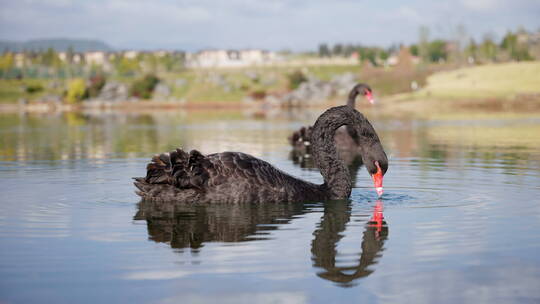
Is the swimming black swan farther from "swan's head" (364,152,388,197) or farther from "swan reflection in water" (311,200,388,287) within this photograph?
"swan reflection in water" (311,200,388,287)

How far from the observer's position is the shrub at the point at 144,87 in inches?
4287

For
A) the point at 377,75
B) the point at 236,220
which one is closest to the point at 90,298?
the point at 236,220

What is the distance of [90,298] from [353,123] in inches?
224

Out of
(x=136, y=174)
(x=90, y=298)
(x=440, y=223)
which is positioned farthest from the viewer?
(x=136, y=174)

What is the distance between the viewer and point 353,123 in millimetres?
10195

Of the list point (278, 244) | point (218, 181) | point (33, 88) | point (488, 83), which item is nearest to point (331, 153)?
point (218, 181)

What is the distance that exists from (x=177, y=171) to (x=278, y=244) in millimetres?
2922

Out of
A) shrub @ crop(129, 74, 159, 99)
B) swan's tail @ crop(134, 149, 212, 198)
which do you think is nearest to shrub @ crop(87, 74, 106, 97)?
shrub @ crop(129, 74, 159, 99)

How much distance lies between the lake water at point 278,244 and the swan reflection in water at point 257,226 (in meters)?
0.02

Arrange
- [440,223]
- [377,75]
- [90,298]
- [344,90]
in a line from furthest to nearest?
[377,75] → [344,90] → [440,223] → [90,298]

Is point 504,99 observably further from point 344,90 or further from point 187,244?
point 187,244

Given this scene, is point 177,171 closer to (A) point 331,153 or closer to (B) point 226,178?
(B) point 226,178

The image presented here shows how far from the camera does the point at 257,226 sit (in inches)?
337

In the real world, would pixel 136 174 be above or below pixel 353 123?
below
